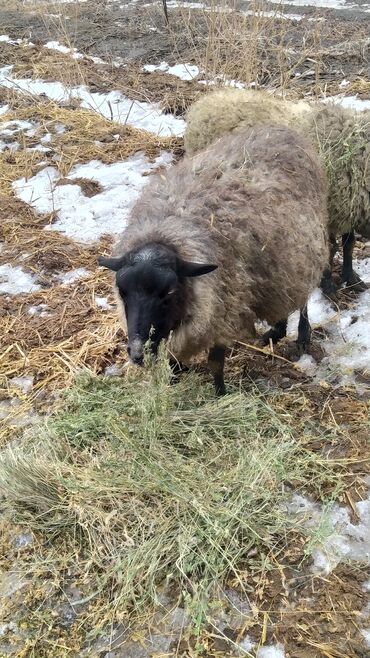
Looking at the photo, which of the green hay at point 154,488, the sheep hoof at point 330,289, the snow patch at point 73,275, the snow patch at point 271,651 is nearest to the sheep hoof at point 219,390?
the green hay at point 154,488

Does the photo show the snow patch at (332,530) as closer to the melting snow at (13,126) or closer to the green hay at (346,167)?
the green hay at (346,167)

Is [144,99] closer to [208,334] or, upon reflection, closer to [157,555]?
[208,334]

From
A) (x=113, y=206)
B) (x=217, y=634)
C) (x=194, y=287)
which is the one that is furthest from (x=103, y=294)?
(x=217, y=634)

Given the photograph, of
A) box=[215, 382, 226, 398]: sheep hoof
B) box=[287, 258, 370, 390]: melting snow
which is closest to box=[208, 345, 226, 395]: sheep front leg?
box=[215, 382, 226, 398]: sheep hoof

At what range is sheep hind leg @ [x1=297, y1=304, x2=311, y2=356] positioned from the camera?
422 centimetres

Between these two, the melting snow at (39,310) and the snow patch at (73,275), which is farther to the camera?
the snow patch at (73,275)

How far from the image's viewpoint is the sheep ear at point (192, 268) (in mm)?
3053

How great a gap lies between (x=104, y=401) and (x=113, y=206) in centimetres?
298

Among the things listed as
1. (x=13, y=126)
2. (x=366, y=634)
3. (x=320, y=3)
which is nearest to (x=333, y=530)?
(x=366, y=634)

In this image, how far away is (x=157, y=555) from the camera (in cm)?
277

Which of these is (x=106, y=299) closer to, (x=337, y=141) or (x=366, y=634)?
(x=337, y=141)

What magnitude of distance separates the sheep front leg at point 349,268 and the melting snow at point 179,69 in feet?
16.2

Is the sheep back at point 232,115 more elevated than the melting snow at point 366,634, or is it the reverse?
the sheep back at point 232,115

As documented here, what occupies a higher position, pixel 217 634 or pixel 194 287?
pixel 194 287
